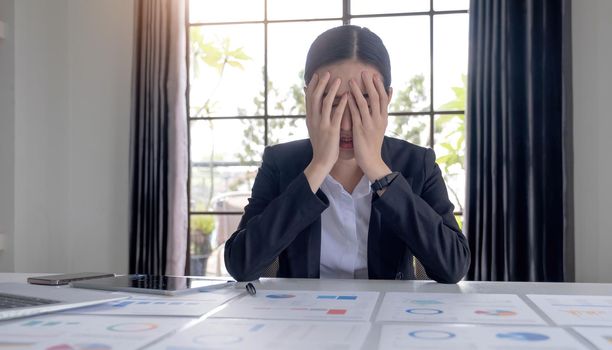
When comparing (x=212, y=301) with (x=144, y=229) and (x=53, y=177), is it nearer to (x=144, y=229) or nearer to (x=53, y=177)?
(x=144, y=229)

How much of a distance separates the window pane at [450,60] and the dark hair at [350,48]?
2.00m

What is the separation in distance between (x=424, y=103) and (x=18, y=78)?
7.03ft

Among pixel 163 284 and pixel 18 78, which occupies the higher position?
pixel 18 78

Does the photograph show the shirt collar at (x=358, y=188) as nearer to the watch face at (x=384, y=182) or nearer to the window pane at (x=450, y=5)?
the watch face at (x=384, y=182)

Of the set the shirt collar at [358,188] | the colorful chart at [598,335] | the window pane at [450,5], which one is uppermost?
the window pane at [450,5]

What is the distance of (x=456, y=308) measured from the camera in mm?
942

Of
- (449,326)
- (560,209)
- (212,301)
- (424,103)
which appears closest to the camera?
(449,326)

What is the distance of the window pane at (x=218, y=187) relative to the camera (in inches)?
149

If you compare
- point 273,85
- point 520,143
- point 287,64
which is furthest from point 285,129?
point 520,143

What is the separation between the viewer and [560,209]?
3076 millimetres

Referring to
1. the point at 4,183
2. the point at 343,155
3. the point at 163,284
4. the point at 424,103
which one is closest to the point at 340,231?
the point at 343,155

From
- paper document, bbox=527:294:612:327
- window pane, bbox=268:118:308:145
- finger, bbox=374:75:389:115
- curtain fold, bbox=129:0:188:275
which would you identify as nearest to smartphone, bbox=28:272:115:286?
finger, bbox=374:75:389:115

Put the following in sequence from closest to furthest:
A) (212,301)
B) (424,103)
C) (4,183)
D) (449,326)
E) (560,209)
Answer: (449,326) < (212,301) < (560,209) < (4,183) < (424,103)

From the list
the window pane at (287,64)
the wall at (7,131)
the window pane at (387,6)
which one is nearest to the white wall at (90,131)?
the wall at (7,131)
